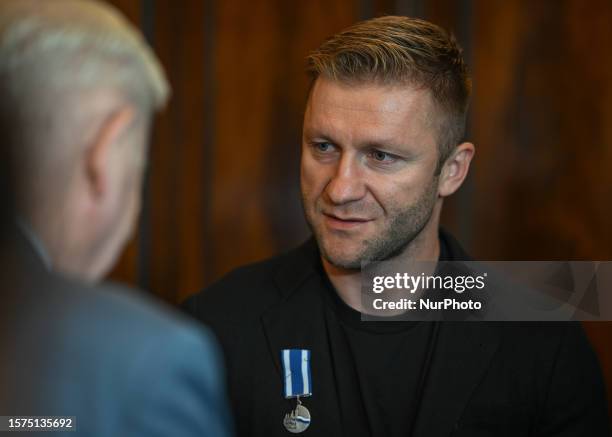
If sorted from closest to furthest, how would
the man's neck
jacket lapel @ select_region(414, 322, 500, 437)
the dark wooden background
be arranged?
jacket lapel @ select_region(414, 322, 500, 437) → the man's neck → the dark wooden background

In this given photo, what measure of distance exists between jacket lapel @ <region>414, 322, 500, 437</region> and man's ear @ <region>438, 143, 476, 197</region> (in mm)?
311

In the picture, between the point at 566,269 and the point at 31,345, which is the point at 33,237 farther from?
the point at 566,269

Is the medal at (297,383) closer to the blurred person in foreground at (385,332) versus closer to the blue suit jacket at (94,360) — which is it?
the blurred person in foreground at (385,332)

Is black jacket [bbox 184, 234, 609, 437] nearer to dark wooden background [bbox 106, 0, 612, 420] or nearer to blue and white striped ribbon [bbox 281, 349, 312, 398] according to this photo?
blue and white striped ribbon [bbox 281, 349, 312, 398]

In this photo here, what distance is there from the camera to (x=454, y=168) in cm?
181

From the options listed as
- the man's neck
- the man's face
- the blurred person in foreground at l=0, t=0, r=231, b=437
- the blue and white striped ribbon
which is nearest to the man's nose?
the man's face

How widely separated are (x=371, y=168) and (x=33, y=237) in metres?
1.04

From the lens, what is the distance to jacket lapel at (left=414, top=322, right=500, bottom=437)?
1557 mm

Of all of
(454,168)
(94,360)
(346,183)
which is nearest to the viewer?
(94,360)

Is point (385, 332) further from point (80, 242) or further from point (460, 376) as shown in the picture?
point (80, 242)

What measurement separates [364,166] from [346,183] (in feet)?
0.22

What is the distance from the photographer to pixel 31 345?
0.62 metres

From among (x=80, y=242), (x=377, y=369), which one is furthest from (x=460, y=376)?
(x=80, y=242)

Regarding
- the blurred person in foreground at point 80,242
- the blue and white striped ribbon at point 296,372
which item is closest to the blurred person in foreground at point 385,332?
the blue and white striped ribbon at point 296,372
